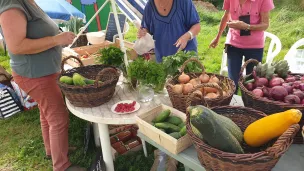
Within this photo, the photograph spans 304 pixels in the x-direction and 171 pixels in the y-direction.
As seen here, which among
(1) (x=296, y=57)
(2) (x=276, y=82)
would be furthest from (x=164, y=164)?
(1) (x=296, y=57)

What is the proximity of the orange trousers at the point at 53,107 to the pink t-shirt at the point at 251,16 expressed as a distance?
1.91 meters

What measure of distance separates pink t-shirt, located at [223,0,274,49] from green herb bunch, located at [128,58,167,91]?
1314 millimetres

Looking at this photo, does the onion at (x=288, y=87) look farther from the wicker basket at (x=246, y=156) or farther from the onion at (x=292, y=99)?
the wicker basket at (x=246, y=156)

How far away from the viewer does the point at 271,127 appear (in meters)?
1.24

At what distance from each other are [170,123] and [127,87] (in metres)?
0.84

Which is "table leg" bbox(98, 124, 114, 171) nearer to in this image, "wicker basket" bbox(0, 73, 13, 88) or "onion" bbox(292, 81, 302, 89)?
"onion" bbox(292, 81, 302, 89)

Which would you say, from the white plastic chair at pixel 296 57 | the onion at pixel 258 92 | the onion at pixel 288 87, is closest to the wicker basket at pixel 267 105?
the onion at pixel 258 92

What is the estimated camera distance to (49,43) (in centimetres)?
222

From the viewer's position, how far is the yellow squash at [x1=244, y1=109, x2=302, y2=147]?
3.98ft

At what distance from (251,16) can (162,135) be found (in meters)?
1.87

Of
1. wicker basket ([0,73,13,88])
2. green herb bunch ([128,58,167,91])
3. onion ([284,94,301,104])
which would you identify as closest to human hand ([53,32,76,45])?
green herb bunch ([128,58,167,91])

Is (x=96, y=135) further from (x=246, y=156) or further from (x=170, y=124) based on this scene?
(x=246, y=156)

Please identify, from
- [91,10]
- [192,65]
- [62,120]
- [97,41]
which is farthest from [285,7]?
[62,120]

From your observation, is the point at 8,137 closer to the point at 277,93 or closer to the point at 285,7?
the point at 277,93
